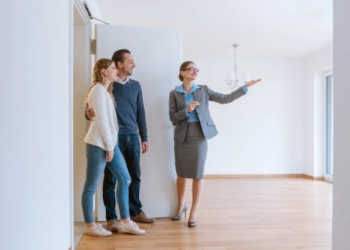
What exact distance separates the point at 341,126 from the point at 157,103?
174 cm

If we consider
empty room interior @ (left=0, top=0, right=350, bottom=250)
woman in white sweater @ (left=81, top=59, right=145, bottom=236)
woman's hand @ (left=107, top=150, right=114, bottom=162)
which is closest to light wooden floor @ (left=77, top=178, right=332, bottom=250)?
empty room interior @ (left=0, top=0, right=350, bottom=250)

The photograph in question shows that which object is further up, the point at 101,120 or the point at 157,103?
the point at 157,103

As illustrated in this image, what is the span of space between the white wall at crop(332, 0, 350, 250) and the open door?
5.34 ft

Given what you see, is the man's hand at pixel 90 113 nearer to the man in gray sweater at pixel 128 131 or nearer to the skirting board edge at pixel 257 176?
the man in gray sweater at pixel 128 131

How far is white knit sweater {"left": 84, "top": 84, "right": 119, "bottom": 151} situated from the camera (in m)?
2.24

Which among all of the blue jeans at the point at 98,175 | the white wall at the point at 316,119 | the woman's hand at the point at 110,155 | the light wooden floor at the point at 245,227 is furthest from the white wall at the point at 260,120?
the woman's hand at the point at 110,155

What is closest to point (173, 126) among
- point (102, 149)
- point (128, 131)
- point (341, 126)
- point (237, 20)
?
point (128, 131)

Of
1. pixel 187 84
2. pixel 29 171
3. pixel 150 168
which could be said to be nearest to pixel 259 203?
pixel 150 168

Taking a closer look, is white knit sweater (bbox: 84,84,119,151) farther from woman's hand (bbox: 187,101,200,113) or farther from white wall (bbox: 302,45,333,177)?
white wall (bbox: 302,45,333,177)

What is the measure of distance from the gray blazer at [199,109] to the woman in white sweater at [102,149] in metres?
0.60

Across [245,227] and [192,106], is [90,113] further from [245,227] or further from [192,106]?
[245,227]

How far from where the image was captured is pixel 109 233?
8.03 feet

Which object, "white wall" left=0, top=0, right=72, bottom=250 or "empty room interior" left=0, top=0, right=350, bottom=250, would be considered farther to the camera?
"empty room interior" left=0, top=0, right=350, bottom=250

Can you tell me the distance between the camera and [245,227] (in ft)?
8.74
